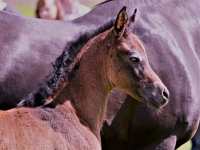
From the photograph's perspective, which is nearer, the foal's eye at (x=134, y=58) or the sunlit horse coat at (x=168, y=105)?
the foal's eye at (x=134, y=58)

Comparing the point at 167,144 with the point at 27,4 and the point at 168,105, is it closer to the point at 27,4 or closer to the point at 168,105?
the point at 168,105

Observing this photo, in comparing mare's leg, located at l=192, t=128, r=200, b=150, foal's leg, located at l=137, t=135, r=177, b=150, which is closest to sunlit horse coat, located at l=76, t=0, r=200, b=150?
foal's leg, located at l=137, t=135, r=177, b=150

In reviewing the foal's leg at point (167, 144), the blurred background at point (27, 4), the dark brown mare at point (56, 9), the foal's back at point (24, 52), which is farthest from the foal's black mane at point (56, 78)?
the blurred background at point (27, 4)

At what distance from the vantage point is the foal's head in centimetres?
527

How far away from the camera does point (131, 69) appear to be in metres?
5.29

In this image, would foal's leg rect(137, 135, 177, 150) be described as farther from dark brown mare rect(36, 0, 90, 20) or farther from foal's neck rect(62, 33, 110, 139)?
dark brown mare rect(36, 0, 90, 20)

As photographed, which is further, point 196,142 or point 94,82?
point 196,142

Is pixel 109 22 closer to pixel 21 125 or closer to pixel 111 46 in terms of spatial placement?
pixel 111 46

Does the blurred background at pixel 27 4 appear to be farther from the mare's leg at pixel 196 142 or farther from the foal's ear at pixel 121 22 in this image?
the foal's ear at pixel 121 22

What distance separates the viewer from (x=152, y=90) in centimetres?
527

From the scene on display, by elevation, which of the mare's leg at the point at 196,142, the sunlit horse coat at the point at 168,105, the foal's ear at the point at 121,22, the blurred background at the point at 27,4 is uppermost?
the foal's ear at the point at 121,22

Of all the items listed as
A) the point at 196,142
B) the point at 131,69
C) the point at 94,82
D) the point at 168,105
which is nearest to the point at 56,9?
the point at 196,142

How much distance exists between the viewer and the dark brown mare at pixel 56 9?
958 cm

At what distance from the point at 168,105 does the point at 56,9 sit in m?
3.95
